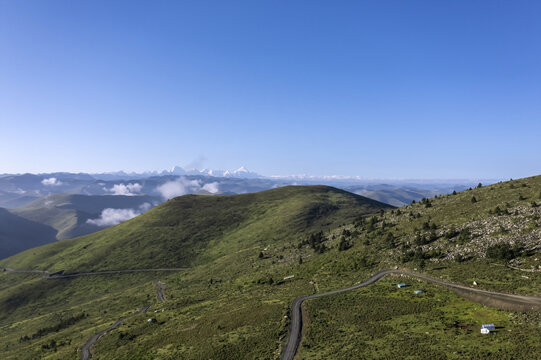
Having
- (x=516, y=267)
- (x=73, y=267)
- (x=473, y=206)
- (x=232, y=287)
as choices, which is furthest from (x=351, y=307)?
(x=73, y=267)

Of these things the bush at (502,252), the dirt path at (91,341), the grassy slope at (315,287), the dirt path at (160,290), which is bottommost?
the dirt path at (160,290)

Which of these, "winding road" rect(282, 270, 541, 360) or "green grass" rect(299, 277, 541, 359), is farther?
"winding road" rect(282, 270, 541, 360)

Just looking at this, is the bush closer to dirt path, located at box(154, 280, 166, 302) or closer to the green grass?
the green grass

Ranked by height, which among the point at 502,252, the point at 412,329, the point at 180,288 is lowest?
the point at 180,288

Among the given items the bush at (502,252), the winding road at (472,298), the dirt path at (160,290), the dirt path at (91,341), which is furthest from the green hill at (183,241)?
the bush at (502,252)

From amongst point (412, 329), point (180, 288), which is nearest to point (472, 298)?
point (412, 329)

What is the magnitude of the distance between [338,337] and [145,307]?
73022 mm

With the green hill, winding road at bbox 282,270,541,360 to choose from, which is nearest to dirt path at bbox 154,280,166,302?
the green hill

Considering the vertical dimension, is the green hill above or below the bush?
below

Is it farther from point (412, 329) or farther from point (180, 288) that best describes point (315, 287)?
point (180, 288)

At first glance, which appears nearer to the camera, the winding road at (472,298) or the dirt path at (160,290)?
the winding road at (472,298)

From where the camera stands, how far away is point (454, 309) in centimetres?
4234

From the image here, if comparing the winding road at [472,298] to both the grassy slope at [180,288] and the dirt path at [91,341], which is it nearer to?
the grassy slope at [180,288]

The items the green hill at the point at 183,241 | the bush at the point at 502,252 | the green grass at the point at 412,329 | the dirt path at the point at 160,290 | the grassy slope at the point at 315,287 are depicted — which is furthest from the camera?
the green hill at the point at 183,241
